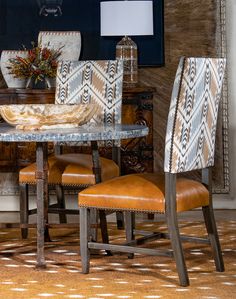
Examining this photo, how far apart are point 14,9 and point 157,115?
4.30 feet

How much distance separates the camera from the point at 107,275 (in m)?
4.26

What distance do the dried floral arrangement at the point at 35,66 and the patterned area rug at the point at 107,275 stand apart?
4.41ft

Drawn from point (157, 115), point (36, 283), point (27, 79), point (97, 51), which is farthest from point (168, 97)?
point (36, 283)

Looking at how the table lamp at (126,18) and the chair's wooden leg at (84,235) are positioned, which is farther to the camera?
the table lamp at (126,18)

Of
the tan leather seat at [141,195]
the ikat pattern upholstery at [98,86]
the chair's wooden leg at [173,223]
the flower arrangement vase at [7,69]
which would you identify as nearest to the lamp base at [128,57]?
the flower arrangement vase at [7,69]

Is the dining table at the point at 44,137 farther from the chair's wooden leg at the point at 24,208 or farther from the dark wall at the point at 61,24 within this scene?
the dark wall at the point at 61,24

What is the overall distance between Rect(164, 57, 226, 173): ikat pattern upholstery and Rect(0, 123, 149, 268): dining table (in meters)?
0.33

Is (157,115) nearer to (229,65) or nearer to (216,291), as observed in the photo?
(229,65)

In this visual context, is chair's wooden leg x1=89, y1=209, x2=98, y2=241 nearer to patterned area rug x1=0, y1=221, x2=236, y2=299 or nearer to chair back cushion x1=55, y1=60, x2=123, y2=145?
patterned area rug x1=0, y1=221, x2=236, y2=299

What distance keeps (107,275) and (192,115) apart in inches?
35.0

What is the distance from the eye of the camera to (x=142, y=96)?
5.92m

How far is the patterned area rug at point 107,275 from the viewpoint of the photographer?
3912mm

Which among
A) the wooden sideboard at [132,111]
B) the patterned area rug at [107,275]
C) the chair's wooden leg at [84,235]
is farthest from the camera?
the wooden sideboard at [132,111]

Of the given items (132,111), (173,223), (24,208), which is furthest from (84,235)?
(132,111)
